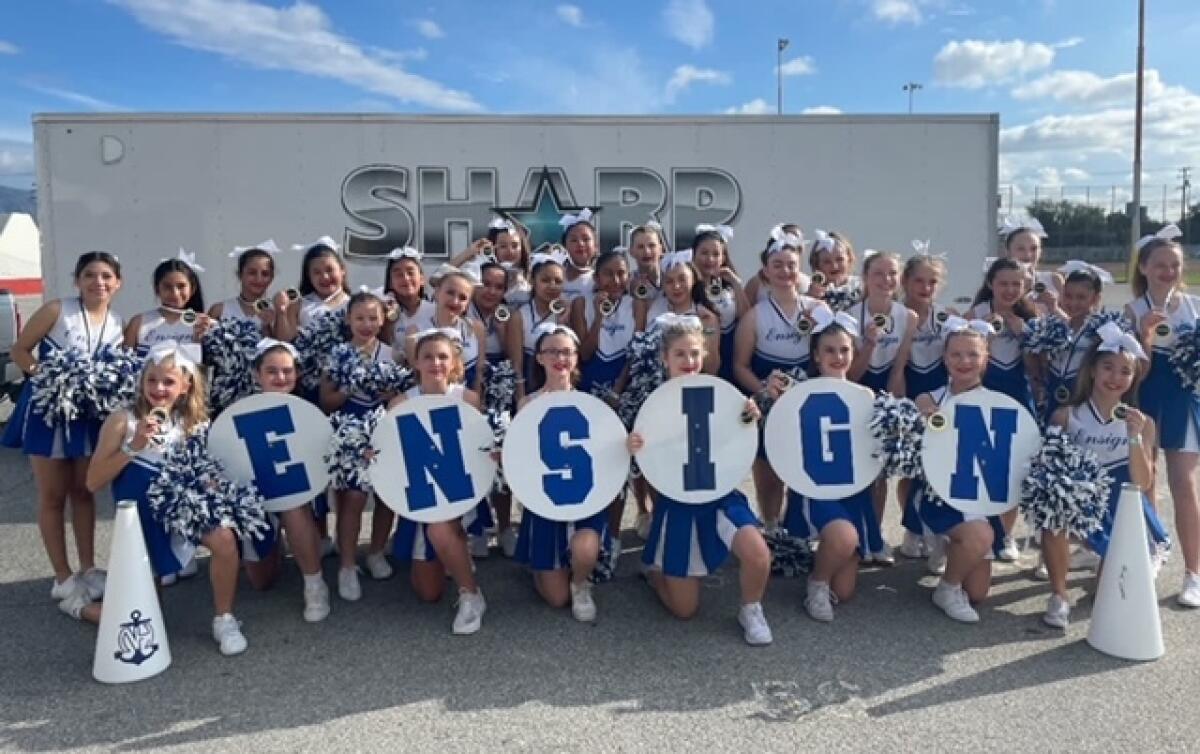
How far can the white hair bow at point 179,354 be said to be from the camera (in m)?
3.89

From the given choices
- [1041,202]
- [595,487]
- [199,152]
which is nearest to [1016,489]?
[595,487]

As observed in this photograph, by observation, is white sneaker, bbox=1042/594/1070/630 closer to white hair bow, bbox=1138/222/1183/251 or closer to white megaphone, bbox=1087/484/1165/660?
white megaphone, bbox=1087/484/1165/660

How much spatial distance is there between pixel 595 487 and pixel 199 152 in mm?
5908

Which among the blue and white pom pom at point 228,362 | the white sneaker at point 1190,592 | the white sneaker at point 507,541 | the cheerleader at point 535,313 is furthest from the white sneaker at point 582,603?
the white sneaker at point 1190,592

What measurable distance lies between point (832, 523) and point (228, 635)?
2839 mm

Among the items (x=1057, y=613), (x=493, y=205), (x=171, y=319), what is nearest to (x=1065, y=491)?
(x=1057, y=613)

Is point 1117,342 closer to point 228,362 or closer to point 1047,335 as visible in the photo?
point 1047,335

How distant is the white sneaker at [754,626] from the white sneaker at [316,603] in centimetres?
201

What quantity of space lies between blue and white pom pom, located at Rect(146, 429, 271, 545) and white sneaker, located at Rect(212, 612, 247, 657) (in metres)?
0.37

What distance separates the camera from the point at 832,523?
160 inches

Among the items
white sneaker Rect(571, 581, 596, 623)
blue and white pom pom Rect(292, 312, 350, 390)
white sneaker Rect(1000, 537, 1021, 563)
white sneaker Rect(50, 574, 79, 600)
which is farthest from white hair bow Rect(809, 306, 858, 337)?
white sneaker Rect(50, 574, 79, 600)

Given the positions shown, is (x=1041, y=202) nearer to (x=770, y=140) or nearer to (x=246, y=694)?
(x=770, y=140)

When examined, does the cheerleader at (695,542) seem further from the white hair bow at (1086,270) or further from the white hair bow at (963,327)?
the white hair bow at (1086,270)

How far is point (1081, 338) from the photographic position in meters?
4.53
